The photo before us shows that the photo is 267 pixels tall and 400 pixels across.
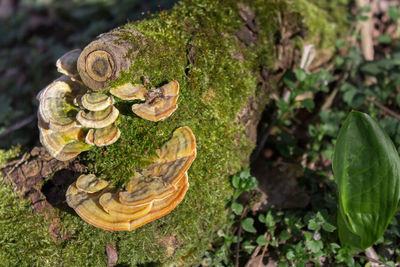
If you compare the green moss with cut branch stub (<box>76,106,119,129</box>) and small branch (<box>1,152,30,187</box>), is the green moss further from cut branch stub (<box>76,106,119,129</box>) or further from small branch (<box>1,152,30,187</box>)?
small branch (<box>1,152,30,187</box>)

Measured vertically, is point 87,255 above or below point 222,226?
above

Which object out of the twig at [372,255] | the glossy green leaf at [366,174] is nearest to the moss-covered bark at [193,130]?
the glossy green leaf at [366,174]

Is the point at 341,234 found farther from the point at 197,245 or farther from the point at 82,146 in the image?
the point at 82,146

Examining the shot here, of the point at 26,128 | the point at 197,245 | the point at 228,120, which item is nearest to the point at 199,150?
the point at 228,120

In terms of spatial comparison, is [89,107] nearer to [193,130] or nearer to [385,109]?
[193,130]

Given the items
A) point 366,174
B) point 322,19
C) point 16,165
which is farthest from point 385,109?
point 16,165

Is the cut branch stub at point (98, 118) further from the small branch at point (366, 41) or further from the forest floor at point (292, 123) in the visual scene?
the small branch at point (366, 41)

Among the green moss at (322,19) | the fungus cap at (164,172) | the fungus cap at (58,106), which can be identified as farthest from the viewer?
the green moss at (322,19)
